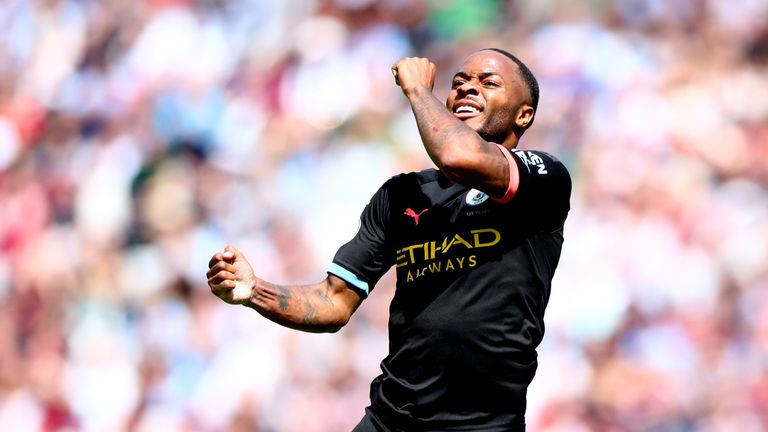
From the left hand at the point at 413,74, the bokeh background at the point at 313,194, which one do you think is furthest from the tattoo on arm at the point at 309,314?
the bokeh background at the point at 313,194

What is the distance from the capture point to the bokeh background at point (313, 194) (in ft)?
20.9

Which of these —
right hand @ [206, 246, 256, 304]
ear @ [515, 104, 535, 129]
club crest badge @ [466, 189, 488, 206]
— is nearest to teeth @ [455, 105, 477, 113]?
ear @ [515, 104, 535, 129]

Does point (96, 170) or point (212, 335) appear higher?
point (96, 170)

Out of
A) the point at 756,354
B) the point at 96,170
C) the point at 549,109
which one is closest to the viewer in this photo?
the point at 756,354

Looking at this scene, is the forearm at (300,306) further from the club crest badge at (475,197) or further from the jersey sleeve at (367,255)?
the club crest badge at (475,197)

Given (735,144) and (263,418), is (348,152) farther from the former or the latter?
(735,144)

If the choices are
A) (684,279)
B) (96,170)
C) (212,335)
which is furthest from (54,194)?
(684,279)

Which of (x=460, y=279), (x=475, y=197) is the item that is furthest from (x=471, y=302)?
(x=475, y=197)

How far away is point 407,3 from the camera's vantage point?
283 inches

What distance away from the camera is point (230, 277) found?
341cm

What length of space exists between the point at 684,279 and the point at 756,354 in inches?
23.6

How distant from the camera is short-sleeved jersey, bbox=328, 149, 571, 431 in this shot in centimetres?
335

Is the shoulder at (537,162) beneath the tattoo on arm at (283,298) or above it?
above

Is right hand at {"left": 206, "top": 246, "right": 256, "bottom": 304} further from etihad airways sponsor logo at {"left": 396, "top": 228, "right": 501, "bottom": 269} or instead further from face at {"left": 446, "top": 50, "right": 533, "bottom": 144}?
face at {"left": 446, "top": 50, "right": 533, "bottom": 144}
